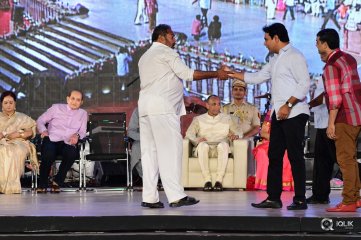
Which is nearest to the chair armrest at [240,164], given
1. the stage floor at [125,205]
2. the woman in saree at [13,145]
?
the stage floor at [125,205]

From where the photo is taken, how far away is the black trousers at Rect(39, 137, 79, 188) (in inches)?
393

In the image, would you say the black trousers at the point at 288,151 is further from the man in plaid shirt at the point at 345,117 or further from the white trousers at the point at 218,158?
the white trousers at the point at 218,158

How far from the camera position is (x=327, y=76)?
22.1 ft

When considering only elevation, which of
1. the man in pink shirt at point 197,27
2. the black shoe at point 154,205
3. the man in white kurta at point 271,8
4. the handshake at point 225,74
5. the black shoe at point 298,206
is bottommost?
the black shoe at point 154,205

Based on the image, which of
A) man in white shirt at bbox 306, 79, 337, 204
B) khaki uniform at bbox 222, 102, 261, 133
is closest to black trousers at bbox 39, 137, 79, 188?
Result: khaki uniform at bbox 222, 102, 261, 133

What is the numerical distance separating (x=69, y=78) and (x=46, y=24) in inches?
27.8

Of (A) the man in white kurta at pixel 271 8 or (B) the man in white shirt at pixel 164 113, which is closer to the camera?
(B) the man in white shirt at pixel 164 113

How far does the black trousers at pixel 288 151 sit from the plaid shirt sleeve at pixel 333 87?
0.33 m

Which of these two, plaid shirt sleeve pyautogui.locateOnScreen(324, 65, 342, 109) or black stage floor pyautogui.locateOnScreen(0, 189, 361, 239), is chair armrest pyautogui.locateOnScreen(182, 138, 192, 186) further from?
plaid shirt sleeve pyautogui.locateOnScreen(324, 65, 342, 109)

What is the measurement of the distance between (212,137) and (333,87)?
3.82 m

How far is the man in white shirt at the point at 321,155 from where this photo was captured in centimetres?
751

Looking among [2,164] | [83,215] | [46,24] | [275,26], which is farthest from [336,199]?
[46,24]

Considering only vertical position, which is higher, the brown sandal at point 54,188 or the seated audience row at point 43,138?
the seated audience row at point 43,138
